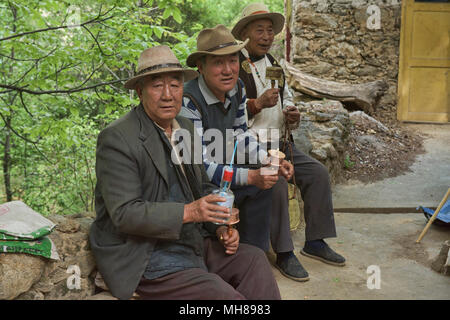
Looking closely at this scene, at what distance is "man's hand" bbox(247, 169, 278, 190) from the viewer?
8.38ft

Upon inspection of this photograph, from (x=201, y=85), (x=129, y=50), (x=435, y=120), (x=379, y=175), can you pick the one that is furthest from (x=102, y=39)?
(x=435, y=120)

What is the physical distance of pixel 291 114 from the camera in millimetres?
3365

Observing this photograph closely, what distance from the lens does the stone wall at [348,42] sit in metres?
8.25

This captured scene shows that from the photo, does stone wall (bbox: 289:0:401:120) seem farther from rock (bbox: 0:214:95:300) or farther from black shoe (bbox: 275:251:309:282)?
rock (bbox: 0:214:95:300)

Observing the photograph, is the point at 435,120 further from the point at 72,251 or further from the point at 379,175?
the point at 72,251

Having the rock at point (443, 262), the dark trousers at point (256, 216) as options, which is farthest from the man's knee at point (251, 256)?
the rock at point (443, 262)

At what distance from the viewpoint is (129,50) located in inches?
183

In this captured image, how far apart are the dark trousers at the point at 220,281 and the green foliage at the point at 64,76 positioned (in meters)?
2.63

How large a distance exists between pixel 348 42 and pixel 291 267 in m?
6.36

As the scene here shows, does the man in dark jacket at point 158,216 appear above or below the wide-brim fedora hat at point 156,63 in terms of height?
below

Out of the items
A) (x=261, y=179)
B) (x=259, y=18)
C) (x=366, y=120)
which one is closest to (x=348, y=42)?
(x=366, y=120)

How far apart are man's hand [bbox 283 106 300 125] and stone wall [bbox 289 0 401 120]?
530 centimetres

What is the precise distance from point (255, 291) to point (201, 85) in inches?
54.5

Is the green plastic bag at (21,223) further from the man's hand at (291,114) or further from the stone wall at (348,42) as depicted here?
the stone wall at (348,42)
